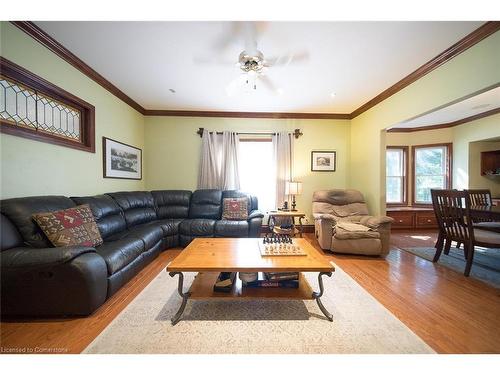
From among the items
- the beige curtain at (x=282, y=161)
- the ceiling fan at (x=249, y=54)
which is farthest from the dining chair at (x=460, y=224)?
the ceiling fan at (x=249, y=54)

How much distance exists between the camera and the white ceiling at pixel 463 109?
3.18 metres

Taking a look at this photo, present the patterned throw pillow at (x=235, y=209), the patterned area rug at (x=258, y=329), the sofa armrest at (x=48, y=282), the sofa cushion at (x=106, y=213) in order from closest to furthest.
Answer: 1. the patterned area rug at (x=258, y=329)
2. the sofa armrest at (x=48, y=282)
3. the sofa cushion at (x=106, y=213)
4. the patterned throw pillow at (x=235, y=209)

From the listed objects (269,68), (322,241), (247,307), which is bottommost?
(247,307)

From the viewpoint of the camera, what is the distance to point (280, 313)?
1653mm

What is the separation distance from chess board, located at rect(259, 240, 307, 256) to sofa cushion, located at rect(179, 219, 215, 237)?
5.03 feet

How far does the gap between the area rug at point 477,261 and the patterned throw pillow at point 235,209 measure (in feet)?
9.11

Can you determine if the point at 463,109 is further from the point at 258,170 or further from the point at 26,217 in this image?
the point at 26,217

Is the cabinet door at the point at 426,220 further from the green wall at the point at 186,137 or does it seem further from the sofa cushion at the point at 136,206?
the sofa cushion at the point at 136,206

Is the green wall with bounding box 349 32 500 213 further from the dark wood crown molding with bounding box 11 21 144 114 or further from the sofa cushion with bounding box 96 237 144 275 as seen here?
the dark wood crown molding with bounding box 11 21 144 114

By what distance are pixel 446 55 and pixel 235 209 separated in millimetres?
3407

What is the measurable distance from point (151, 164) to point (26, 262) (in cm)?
310
